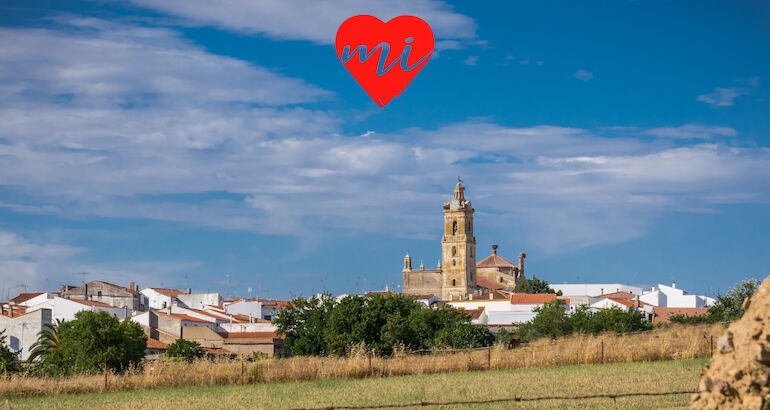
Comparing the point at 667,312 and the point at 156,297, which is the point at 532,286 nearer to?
the point at 667,312

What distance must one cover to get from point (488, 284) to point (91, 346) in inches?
4659

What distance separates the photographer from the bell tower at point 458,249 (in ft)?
479

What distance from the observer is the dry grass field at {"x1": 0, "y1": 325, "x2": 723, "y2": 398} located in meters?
26.3

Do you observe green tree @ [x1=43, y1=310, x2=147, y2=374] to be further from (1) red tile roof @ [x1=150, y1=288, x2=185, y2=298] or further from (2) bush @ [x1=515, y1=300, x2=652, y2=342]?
(1) red tile roof @ [x1=150, y1=288, x2=185, y2=298]

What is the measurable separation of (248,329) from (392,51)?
2329 inches

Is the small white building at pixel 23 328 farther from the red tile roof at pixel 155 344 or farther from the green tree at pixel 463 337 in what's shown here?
the green tree at pixel 463 337

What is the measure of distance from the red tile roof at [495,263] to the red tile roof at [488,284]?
12.2 ft

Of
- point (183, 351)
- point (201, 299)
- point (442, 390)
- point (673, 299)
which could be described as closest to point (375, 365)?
point (442, 390)

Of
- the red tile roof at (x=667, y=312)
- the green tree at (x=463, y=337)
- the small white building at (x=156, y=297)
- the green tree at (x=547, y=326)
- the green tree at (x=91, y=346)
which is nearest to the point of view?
the green tree at (x=91, y=346)

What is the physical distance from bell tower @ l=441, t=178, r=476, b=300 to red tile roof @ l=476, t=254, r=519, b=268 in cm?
1500

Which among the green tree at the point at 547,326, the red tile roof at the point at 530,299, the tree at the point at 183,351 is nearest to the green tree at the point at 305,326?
the tree at the point at 183,351

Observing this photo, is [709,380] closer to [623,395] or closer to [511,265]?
[623,395]

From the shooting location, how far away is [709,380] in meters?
11.0

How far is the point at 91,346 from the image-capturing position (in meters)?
44.3
